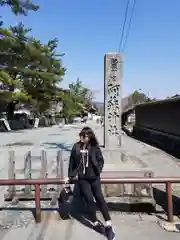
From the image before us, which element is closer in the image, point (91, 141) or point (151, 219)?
point (91, 141)

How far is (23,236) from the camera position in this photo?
16.8ft

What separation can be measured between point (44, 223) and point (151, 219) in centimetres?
177

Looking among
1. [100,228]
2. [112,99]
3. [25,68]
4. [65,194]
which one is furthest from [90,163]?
[25,68]

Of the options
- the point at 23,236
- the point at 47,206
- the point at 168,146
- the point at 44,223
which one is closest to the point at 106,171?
the point at 47,206

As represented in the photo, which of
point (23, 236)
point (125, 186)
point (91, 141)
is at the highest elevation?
point (91, 141)

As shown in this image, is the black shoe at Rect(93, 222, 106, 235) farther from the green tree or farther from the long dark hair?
the green tree

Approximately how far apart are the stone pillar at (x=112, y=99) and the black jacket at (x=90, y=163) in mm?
3527

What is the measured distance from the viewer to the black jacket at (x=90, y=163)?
5.19 metres

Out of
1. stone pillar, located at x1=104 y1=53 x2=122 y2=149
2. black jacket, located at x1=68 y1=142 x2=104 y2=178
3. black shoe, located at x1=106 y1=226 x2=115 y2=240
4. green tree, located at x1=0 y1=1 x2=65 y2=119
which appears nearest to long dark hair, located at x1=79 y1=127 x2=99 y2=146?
black jacket, located at x1=68 y1=142 x2=104 y2=178

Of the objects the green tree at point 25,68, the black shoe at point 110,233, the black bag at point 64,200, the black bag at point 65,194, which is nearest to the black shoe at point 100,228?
the black shoe at point 110,233

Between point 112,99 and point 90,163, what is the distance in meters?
3.92

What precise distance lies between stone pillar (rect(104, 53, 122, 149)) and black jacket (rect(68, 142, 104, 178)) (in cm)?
353

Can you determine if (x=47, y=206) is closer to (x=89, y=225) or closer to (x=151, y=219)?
(x=89, y=225)

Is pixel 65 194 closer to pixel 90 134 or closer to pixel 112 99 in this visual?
pixel 90 134
